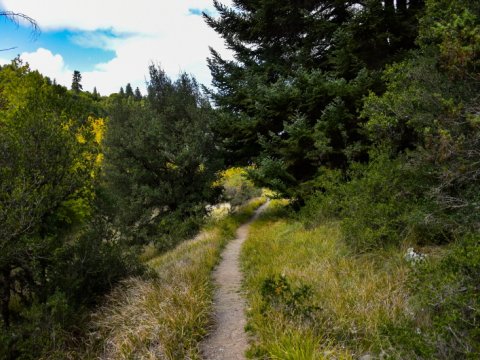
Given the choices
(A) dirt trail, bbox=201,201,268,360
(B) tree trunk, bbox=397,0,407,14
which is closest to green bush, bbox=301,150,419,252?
(A) dirt trail, bbox=201,201,268,360

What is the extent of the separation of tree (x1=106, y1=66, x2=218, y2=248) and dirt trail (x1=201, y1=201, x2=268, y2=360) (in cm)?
571

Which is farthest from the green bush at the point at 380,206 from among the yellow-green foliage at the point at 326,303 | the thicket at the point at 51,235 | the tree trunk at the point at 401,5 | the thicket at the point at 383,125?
the tree trunk at the point at 401,5

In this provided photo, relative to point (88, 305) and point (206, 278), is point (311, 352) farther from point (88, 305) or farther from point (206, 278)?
point (88, 305)

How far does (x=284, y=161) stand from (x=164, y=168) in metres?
5.75

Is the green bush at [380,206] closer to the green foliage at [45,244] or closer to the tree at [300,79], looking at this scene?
the tree at [300,79]

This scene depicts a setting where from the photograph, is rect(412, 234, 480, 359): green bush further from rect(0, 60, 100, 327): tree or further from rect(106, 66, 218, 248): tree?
rect(106, 66, 218, 248): tree

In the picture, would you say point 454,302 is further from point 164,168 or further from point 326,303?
point 164,168

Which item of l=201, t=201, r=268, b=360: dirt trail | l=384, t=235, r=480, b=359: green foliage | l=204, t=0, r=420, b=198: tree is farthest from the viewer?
l=204, t=0, r=420, b=198: tree

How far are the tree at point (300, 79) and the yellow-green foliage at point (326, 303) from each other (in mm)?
4229

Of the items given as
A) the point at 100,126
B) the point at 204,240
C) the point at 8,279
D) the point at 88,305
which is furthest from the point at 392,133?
the point at 100,126

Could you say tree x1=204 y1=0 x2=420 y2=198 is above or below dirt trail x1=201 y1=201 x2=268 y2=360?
above

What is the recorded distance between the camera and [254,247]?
8539mm

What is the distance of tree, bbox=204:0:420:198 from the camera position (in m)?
9.59

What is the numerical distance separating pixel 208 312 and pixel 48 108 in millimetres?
5609
